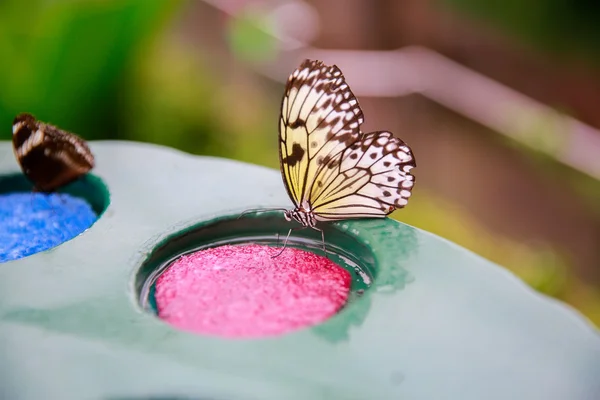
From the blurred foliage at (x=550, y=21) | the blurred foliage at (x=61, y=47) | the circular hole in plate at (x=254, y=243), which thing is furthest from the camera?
the blurred foliage at (x=550, y=21)

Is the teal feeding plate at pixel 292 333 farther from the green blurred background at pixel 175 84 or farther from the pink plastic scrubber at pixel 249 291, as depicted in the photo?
the green blurred background at pixel 175 84

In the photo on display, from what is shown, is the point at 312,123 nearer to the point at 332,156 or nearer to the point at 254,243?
the point at 332,156

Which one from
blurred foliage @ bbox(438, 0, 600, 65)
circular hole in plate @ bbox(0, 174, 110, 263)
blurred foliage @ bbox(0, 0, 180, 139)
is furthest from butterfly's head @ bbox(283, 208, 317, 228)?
blurred foliage @ bbox(438, 0, 600, 65)

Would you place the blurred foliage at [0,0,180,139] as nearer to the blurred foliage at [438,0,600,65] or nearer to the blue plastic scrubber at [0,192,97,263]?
the blue plastic scrubber at [0,192,97,263]

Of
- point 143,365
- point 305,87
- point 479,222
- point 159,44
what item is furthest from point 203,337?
point 479,222

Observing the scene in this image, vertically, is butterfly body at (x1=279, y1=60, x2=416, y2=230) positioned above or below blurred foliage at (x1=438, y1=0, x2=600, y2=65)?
below

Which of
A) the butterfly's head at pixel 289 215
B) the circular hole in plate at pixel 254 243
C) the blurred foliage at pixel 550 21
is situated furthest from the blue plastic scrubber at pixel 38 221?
the blurred foliage at pixel 550 21
